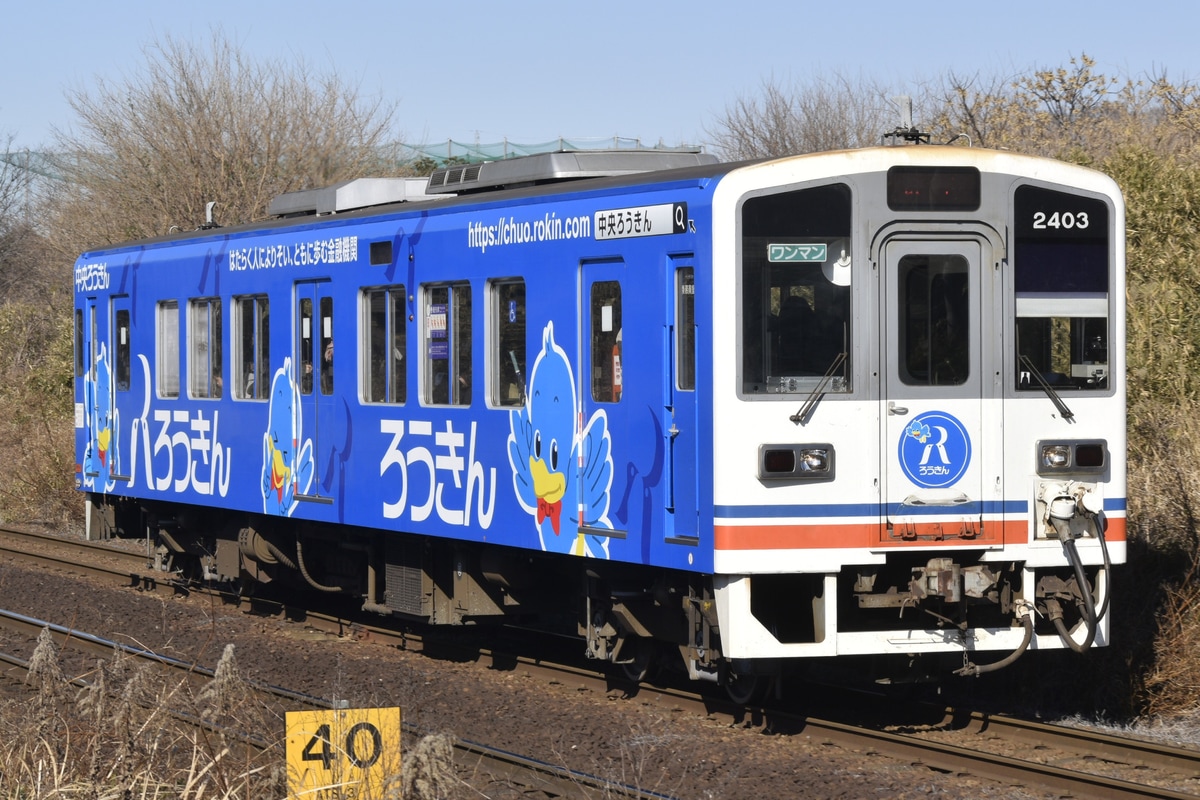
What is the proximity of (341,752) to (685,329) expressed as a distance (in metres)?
3.28

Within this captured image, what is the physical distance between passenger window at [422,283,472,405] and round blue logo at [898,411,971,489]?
3.07m

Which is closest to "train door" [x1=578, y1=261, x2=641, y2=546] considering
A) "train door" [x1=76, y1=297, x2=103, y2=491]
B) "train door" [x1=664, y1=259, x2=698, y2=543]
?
"train door" [x1=664, y1=259, x2=698, y2=543]

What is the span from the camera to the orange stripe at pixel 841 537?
797cm

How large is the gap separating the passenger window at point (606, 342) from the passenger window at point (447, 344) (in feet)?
4.40

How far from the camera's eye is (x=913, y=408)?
27.0 feet

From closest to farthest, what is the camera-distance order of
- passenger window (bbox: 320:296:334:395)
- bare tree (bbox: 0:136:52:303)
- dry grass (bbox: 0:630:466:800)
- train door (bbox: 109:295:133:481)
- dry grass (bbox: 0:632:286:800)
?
1. dry grass (bbox: 0:630:466:800)
2. dry grass (bbox: 0:632:286:800)
3. passenger window (bbox: 320:296:334:395)
4. train door (bbox: 109:295:133:481)
5. bare tree (bbox: 0:136:52:303)

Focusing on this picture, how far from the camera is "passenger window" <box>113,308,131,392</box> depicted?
1464 cm

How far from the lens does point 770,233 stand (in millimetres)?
8148

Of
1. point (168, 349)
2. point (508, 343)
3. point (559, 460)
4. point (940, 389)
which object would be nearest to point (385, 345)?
point (508, 343)

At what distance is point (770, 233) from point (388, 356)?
365 cm

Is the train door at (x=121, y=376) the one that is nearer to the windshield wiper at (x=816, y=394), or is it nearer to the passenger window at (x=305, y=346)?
the passenger window at (x=305, y=346)

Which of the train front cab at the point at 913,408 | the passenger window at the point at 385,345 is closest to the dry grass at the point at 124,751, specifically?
the train front cab at the point at 913,408

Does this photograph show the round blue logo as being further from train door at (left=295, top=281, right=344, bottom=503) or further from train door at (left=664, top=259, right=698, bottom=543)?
train door at (left=295, top=281, right=344, bottom=503)

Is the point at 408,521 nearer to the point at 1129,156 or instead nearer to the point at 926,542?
the point at 926,542
